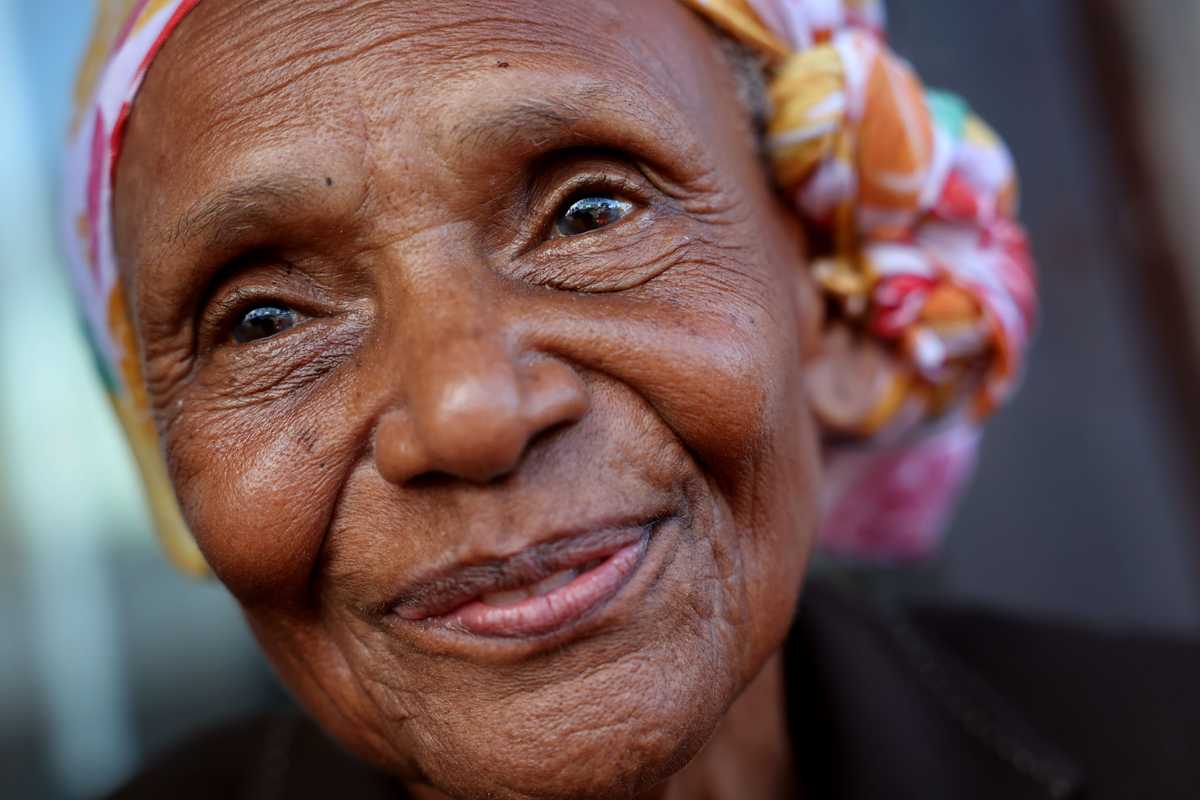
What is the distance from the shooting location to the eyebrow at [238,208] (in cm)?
158

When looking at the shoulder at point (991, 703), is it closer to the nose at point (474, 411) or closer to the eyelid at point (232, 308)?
the nose at point (474, 411)

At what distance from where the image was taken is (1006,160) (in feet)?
7.62

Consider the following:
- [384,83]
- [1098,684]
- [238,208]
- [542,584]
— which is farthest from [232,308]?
[1098,684]

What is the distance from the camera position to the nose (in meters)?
1.40

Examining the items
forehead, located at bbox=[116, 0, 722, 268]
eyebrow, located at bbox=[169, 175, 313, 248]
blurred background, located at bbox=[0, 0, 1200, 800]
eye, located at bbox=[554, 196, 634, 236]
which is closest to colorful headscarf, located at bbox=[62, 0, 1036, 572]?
forehead, located at bbox=[116, 0, 722, 268]

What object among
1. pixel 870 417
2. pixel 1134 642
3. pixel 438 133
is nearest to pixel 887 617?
pixel 1134 642

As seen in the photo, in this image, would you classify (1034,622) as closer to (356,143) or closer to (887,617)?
(887,617)

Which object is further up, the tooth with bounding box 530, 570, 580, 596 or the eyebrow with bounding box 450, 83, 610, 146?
the eyebrow with bounding box 450, 83, 610, 146

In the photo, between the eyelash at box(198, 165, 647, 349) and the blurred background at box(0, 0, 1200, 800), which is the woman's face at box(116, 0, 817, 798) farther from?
the blurred background at box(0, 0, 1200, 800)

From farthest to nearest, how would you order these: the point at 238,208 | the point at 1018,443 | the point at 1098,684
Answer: the point at 1018,443 → the point at 1098,684 → the point at 238,208

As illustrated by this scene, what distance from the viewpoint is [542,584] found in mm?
1519

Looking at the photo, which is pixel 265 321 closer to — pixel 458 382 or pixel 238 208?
pixel 238 208

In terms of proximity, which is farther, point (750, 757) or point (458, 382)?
point (750, 757)

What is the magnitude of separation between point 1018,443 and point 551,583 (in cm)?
292
